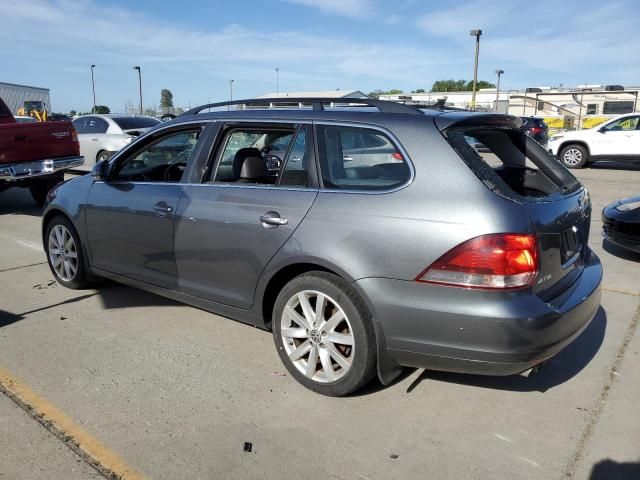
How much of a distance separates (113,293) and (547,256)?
384 centimetres

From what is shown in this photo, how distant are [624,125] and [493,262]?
16675mm

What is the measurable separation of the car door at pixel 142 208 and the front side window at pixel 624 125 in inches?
623

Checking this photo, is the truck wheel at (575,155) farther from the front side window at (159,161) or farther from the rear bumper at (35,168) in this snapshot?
the front side window at (159,161)

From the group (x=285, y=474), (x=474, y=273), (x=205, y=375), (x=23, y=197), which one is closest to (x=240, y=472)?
(x=285, y=474)

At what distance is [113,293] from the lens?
5.09m

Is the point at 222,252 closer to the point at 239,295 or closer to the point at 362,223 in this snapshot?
the point at 239,295

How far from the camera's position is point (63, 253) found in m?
5.14

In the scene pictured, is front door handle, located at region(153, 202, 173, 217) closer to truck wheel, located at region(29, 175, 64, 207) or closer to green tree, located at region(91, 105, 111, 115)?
truck wheel, located at region(29, 175, 64, 207)

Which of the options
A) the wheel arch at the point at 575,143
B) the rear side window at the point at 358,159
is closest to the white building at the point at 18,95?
the wheel arch at the point at 575,143

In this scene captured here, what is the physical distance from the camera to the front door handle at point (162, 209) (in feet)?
13.1

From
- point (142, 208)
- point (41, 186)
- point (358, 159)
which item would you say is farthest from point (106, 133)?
point (358, 159)

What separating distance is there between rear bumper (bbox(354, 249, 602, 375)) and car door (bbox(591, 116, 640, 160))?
15.6 meters

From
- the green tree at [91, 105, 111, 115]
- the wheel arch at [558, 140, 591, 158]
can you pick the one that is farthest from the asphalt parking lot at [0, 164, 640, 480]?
the green tree at [91, 105, 111, 115]

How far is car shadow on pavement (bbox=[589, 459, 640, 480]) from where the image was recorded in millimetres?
2602
